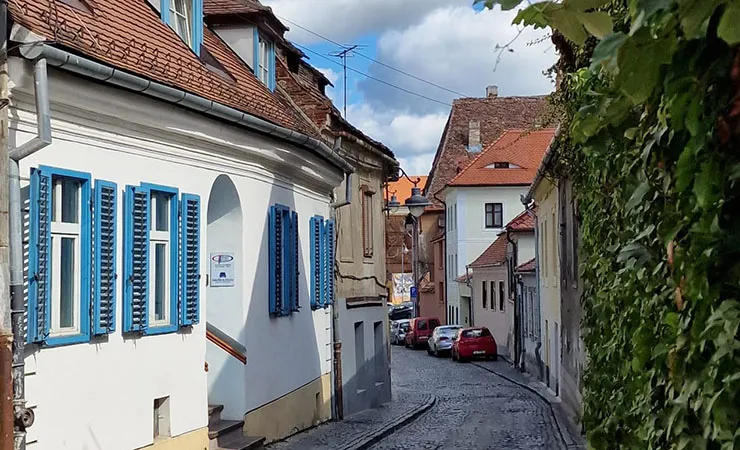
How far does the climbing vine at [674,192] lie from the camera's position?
2447mm

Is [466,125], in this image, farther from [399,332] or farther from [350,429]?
[350,429]

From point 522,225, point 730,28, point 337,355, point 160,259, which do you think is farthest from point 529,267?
point 730,28

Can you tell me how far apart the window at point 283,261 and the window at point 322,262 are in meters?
1.06

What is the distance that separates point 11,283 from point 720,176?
6270 millimetres

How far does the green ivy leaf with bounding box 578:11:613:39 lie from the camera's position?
246 centimetres

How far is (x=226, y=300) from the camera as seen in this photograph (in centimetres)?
1322

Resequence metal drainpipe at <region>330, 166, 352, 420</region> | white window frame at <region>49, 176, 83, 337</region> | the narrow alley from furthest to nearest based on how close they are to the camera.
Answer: metal drainpipe at <region>330, 166, 352, 420</region> < the narrow alley < white window frame at <region>49, 176, 83, 337</region>

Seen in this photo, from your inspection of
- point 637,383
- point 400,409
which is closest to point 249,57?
point 400,409

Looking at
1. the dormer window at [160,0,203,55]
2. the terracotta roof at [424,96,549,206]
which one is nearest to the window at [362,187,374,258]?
the dormer window at [160,0,203,55]

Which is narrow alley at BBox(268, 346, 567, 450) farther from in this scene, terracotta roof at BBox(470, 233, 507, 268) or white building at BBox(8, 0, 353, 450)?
terracotta roof at BBox(470, 233, 507, 268)

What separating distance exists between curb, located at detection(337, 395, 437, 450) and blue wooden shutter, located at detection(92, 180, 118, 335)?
18.8ft

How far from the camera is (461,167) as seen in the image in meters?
62.2

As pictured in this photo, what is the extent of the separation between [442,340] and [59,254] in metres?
38.0

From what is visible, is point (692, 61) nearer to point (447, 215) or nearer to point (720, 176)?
point (720, 176)
